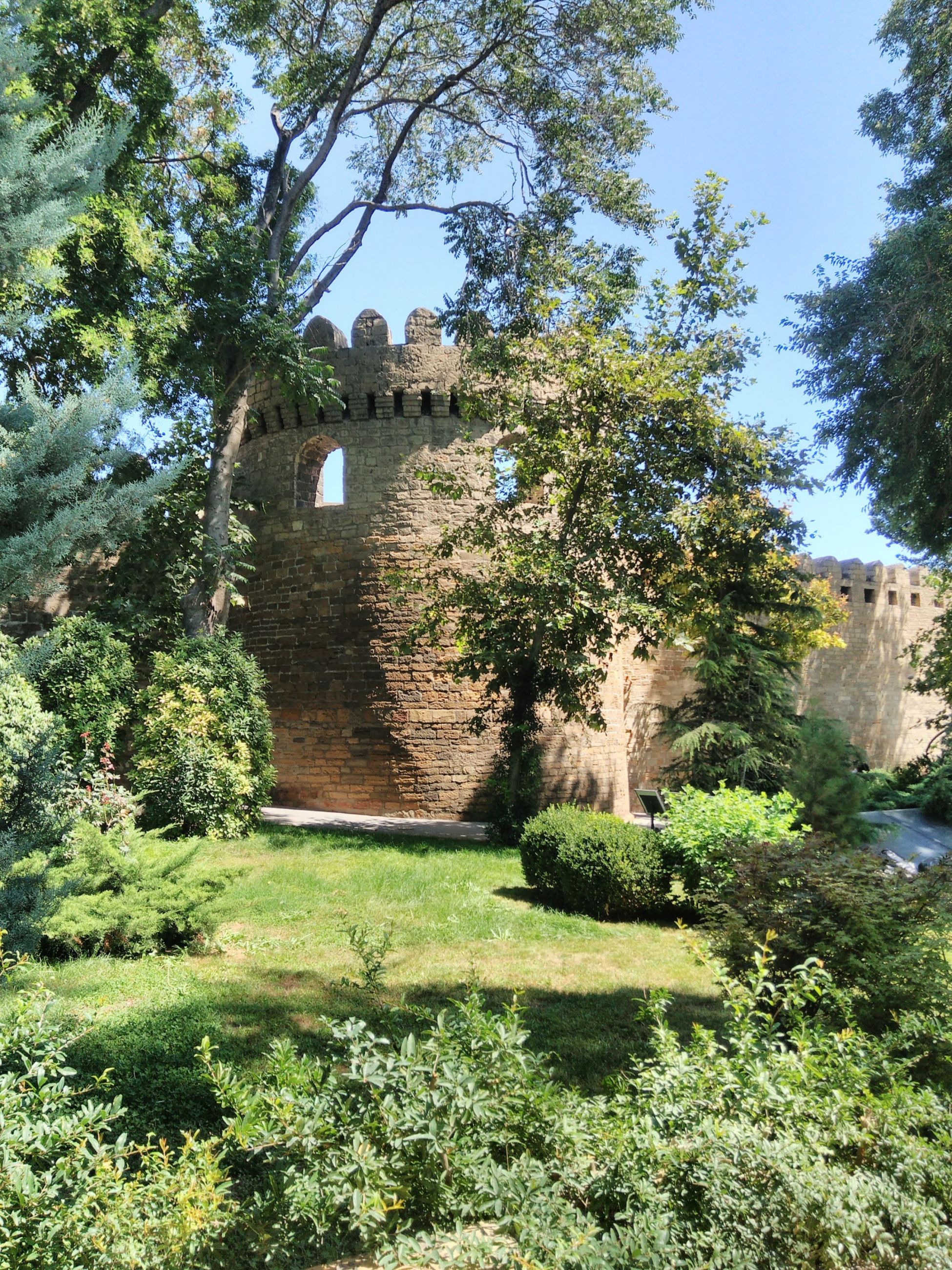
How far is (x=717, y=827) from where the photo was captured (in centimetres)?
692

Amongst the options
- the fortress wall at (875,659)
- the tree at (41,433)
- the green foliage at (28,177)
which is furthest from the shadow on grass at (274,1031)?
the fortress wall at (875,659)

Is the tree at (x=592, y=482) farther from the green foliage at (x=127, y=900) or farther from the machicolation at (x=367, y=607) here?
the green foliage at (x=127, y=900)

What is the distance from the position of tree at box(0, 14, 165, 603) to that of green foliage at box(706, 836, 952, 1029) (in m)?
4.03

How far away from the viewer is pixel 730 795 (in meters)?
7.40

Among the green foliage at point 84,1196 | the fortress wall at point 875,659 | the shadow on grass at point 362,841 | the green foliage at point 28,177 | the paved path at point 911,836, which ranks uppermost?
the green foliage at point 28,177

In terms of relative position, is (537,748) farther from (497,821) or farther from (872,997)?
(872,997)

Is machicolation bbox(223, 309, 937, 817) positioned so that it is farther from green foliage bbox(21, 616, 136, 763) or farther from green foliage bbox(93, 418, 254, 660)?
green foliage bbox(21, 616, 136, 763)

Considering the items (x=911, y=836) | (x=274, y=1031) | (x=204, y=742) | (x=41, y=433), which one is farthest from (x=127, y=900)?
(x=911, y=836)

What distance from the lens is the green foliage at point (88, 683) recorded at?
10109mm

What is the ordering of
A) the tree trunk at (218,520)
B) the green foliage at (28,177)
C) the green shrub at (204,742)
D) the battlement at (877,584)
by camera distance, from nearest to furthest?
the green foliage at (28,177)
the green shrub at (204,742)
the tree trunk at (218,520)
the battlement at (877,584)

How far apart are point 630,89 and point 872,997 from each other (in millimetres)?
13383

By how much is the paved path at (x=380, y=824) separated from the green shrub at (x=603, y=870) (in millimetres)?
2904

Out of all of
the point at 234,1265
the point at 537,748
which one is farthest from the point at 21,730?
the point at 537,748

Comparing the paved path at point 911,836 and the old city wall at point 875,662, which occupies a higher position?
the old city wall at point 875,662
